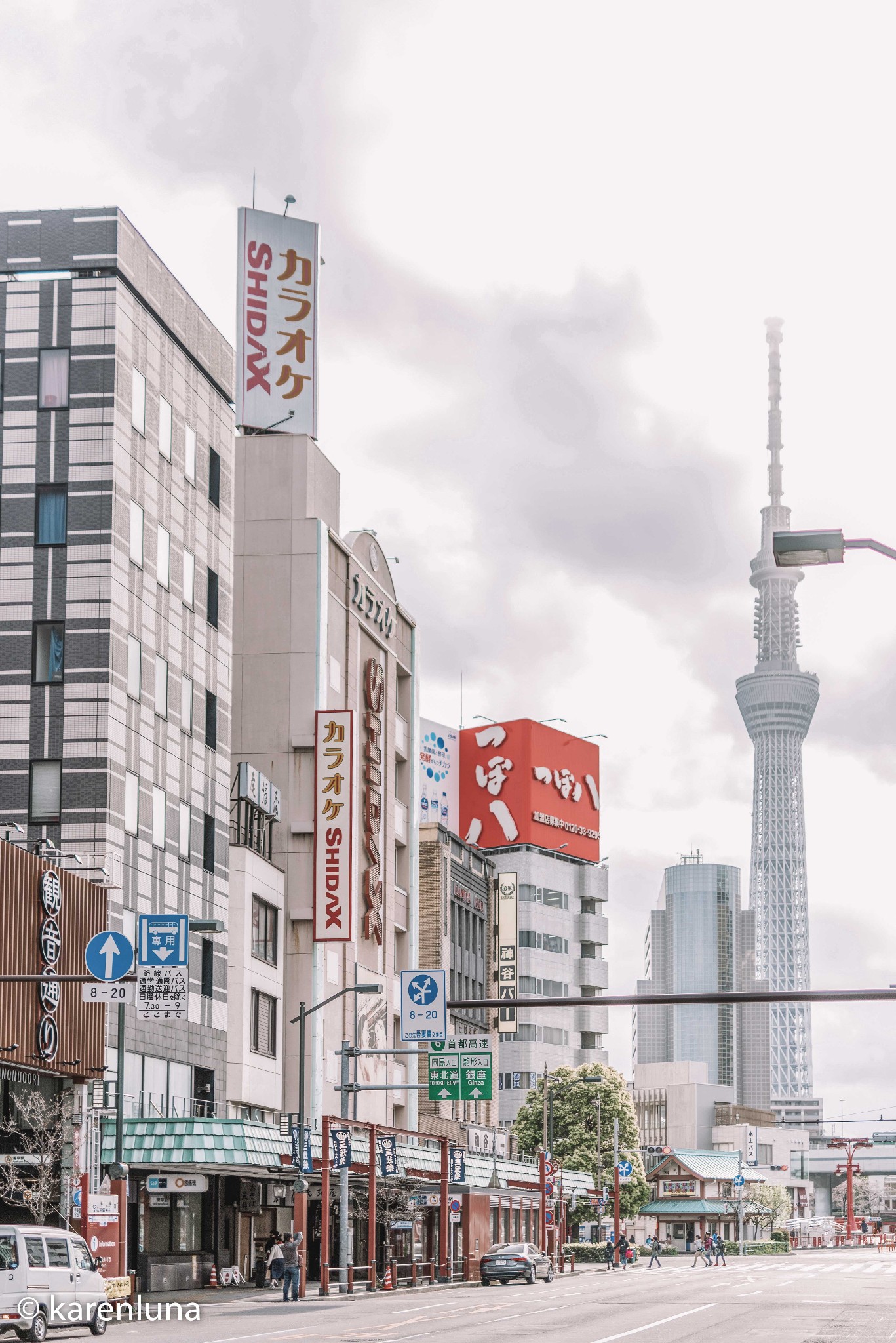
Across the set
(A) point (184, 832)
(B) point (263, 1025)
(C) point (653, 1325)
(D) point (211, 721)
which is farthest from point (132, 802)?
(C) point (653, 1325)

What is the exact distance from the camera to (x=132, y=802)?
55750mm

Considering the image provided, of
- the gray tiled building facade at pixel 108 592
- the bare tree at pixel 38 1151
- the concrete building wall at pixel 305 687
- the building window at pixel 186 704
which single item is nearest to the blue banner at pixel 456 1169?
the concrete building wall at pixel 305 687

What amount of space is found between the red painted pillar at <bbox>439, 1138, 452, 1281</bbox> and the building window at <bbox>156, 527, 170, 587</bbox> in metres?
22.8

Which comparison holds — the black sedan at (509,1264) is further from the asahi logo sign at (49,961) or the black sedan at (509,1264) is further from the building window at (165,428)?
the building window at (165,428)

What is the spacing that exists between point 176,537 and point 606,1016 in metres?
109

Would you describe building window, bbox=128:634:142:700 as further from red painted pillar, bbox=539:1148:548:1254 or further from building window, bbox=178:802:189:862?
red painted pillar, bbox=539:1148:548:1254

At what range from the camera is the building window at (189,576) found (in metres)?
62.7

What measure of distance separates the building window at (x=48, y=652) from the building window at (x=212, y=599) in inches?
410

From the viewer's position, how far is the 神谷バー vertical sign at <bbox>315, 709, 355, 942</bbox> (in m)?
72.8

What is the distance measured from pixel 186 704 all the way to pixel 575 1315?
27.7 m

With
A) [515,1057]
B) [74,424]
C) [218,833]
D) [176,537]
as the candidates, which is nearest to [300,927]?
[218,833]

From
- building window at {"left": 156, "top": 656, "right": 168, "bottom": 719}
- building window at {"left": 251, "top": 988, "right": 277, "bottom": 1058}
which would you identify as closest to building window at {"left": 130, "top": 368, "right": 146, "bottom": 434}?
building window at {"left": 156, "top": 656, "right": 168, "bottom": 719}

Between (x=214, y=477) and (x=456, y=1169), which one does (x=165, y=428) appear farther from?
(x=456, y=1169)

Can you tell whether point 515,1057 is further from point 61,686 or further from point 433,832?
point 61,686
